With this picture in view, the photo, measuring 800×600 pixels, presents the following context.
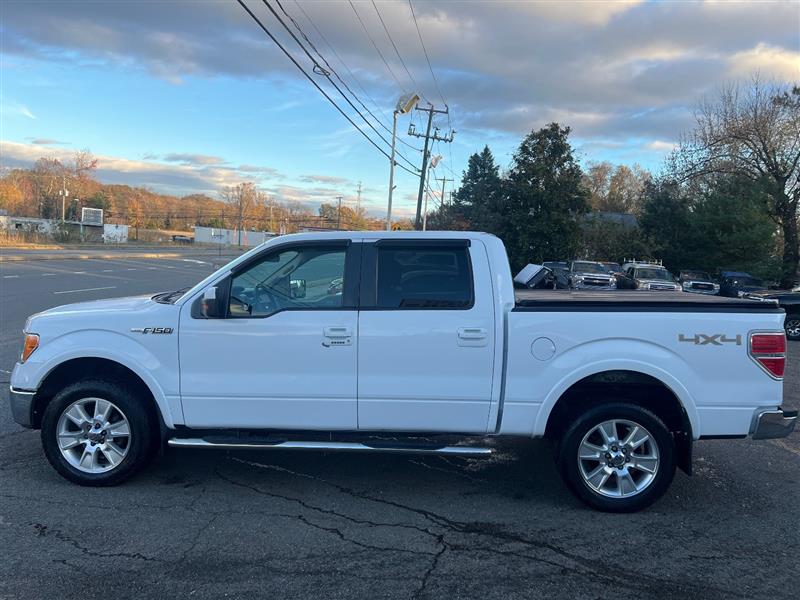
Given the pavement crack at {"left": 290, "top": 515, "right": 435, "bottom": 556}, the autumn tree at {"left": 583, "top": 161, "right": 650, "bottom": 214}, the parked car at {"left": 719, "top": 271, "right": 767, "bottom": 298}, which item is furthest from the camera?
the autumn tree at {"left": 583, "top": 161, "right": 650, "bottom": 214}

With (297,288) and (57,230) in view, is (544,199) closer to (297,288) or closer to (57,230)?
(297,288)

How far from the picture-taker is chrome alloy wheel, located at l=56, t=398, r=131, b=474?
456cm

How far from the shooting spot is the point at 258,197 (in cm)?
13812

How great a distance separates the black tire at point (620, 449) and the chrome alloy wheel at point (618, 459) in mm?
19

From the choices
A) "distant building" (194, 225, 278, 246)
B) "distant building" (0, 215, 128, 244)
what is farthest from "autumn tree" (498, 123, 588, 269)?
"distant building" (194, 225, 278, 246)

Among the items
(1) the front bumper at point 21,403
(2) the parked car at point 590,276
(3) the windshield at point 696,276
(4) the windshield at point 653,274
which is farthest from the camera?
(3) the windshield at point 696,276

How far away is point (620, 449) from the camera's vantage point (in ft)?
14.6

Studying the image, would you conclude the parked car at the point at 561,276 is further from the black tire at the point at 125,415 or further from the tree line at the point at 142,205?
the tree line at the point at 142,205

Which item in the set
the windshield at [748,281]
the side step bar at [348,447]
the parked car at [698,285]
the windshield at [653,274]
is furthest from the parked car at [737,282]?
the side step bar at [348,447]

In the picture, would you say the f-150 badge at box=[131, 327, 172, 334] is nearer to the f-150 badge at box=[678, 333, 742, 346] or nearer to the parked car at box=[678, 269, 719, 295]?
the f-150 badge at box=[678, 333, 742, 346]

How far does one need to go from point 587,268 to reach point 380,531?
76.3 ft

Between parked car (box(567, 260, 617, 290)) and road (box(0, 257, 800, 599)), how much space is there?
1559cm

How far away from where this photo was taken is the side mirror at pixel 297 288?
15.0ft

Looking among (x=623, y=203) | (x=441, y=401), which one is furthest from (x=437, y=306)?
(x=623, y=203)
